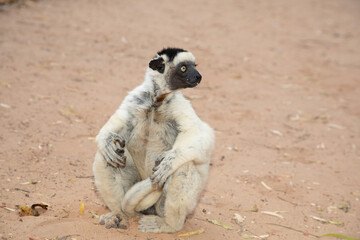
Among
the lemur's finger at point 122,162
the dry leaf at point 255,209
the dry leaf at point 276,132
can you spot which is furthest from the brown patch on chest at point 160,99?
the dry leaf at point 276,132

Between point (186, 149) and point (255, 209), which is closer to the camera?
point (186, 149)

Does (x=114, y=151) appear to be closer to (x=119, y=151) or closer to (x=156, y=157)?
(x=119, y=151)

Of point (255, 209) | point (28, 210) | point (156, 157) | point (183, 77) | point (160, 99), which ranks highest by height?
point (183, 77)

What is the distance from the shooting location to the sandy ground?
489 cm

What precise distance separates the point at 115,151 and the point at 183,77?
1.09m

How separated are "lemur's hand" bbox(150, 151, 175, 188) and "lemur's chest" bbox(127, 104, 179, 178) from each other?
14.5 inches

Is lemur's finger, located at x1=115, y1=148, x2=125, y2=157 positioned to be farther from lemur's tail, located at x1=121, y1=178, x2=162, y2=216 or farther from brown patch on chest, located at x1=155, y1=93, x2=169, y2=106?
brown patch on chest, located at x1=155, y1=93, x2=169, y2=106

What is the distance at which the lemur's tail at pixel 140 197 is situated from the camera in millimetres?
4145

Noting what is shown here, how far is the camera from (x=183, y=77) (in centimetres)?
453

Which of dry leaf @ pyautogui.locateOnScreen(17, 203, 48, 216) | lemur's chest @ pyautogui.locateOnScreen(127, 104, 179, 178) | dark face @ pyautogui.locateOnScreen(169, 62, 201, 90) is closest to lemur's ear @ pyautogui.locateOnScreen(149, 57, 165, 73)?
dark face @ pyautogui.locateOnScreen(169, 62, 201, 90)

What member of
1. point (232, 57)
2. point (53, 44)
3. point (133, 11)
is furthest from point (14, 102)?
point (133, 11)

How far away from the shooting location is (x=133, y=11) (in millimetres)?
13188

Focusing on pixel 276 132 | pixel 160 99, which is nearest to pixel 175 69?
pixel 160 99

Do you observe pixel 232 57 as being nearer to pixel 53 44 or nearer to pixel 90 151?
pixel 53 44
